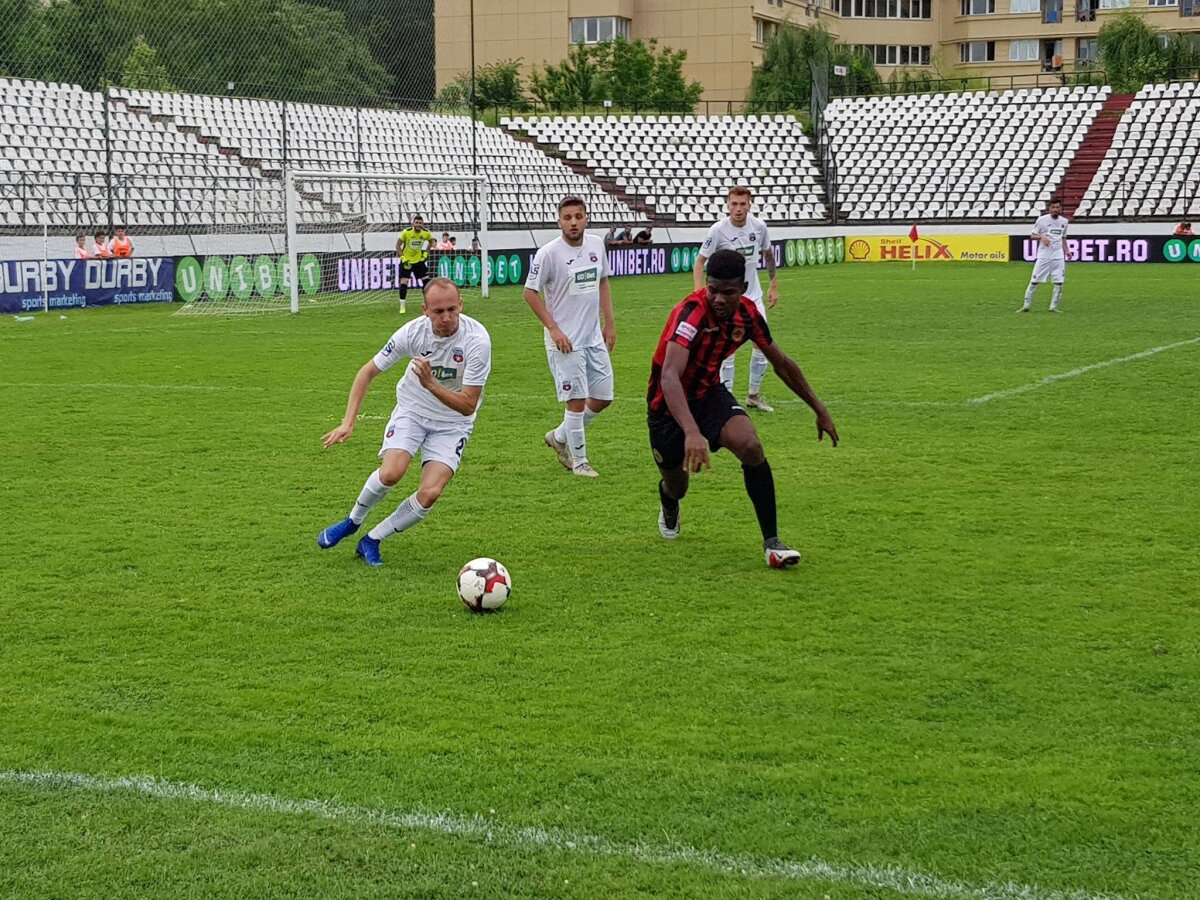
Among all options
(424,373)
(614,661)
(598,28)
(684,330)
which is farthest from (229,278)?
(598,28)

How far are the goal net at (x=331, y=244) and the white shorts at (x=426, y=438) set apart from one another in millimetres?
20077

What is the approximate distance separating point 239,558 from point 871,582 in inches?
137

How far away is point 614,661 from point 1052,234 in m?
21.8

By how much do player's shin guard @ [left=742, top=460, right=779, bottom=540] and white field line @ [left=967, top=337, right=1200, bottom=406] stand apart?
695 cm

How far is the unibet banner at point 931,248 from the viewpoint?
4606cm

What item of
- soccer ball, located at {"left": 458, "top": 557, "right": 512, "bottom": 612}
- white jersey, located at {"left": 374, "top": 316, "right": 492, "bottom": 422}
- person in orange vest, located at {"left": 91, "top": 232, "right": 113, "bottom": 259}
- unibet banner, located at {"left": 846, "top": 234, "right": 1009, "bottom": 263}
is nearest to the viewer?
soccer ball, located at {"left": 458, "top": 557, "right": 512, "bottom": 612}

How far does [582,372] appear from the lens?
1116 cm

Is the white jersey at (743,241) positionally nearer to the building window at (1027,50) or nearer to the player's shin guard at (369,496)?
the player's shin guard at (369,496)

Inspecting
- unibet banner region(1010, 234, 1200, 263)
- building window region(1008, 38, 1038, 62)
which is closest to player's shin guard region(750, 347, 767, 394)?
unibet banner region(1010, 234, 1200, 263)

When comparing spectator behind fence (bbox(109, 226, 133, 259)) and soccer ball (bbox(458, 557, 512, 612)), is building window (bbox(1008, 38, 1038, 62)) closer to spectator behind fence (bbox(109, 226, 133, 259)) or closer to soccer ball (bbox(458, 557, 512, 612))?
spectator behind fence (bbox(109, 226, 133, 259))

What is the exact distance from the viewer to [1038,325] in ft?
75.3

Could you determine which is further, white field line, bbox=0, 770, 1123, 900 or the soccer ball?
the soccer ball

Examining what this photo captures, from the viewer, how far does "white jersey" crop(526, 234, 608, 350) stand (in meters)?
11.3

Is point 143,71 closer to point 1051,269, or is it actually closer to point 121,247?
point 121,247
